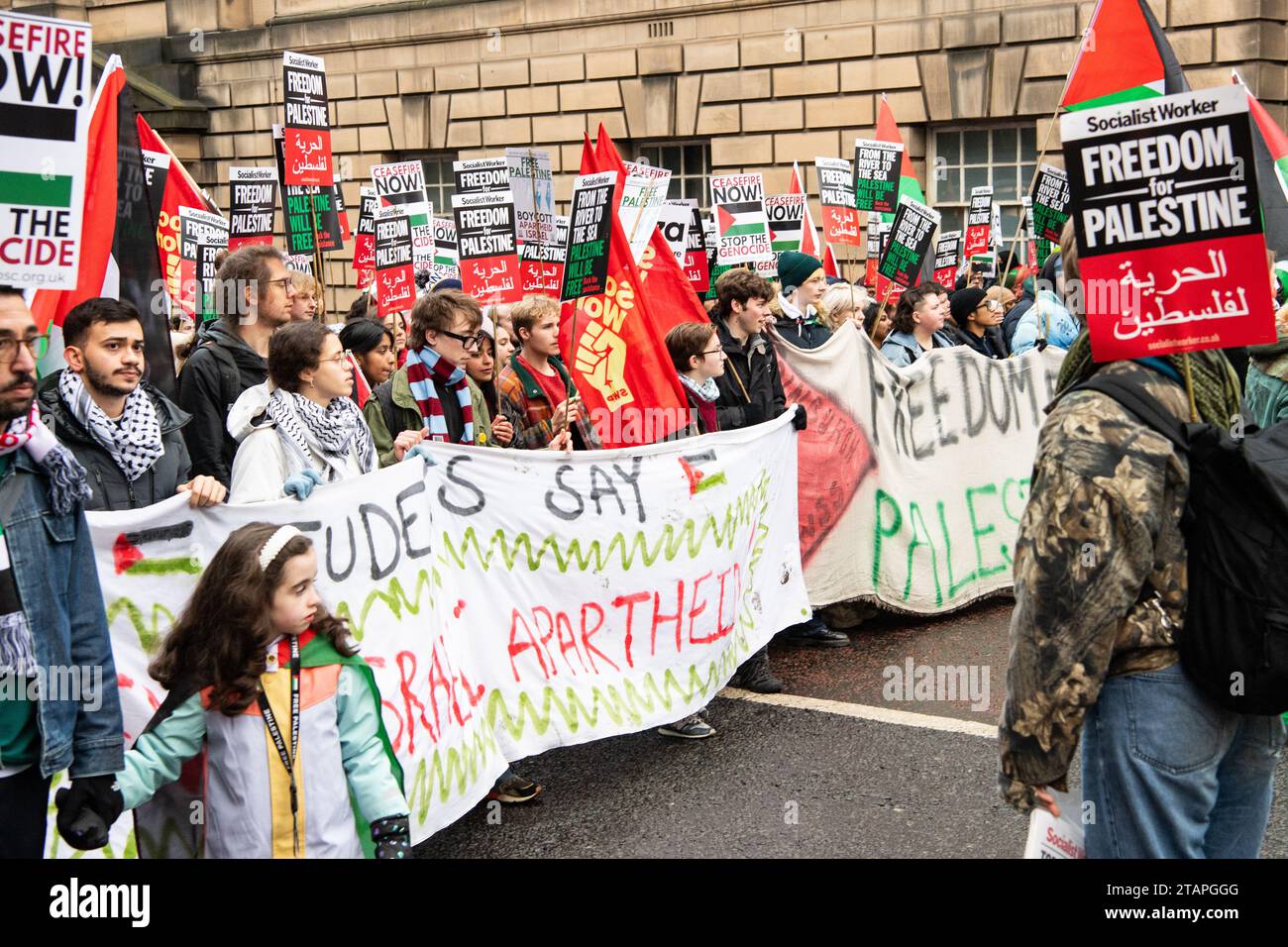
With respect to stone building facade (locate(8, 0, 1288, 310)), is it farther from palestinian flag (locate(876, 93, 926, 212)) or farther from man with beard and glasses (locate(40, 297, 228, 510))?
man with beard and glasses (locate(40, 297, 228, 510))

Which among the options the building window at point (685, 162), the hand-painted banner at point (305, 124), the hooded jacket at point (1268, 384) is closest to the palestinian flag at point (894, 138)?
the hand-painted banner at point (305, 124)

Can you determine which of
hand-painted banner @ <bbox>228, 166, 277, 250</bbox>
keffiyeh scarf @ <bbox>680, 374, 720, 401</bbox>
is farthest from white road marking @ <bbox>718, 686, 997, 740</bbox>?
hand-painted banner @ <bbox>228, 166, 277, 250</bbox>

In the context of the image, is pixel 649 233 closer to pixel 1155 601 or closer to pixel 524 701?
pixel 524 701

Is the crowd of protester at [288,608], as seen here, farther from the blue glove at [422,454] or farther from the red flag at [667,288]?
the red flag at [667,288]

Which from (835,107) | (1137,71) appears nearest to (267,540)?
(1137,71)

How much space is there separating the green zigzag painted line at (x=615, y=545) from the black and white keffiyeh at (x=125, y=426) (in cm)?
99

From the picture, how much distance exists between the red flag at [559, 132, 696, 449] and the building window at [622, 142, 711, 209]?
14.8 meters

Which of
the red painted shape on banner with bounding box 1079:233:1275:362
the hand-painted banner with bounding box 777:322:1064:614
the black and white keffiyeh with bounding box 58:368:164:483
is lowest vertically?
the hand-painted banner with bounding box 777:322:1064:614

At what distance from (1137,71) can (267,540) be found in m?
4.19

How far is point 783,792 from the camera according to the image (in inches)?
200

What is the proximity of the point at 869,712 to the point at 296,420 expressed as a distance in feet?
9.10

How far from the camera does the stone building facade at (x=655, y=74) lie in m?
17.6

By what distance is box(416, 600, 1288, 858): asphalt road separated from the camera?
4.62 meters

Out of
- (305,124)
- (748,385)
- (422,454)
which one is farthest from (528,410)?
(305,124)
